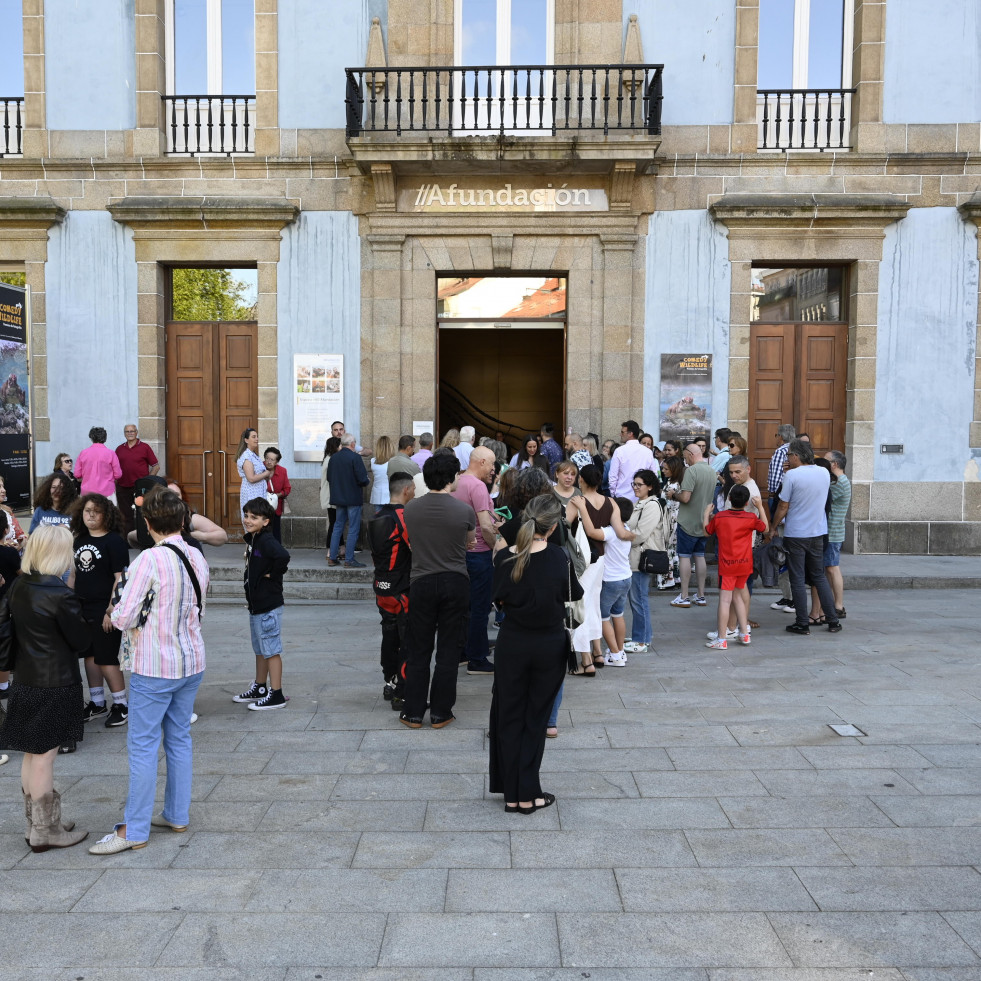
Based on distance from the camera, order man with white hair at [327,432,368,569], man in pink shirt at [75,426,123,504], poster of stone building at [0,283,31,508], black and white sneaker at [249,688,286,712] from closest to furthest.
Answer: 1. black and white sneaker at [249,688,286,712]
2. poster of stone building at [0,283,31,508]
3. man with white hair at [327,432,368,569]
4. man in pink shirt at [75,426,123,504]

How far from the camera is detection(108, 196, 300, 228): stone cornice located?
13.6m

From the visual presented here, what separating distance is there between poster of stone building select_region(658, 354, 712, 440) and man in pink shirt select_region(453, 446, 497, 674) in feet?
20.9

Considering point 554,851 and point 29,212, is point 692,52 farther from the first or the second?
point 554,851

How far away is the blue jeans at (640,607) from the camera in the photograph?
869 cm

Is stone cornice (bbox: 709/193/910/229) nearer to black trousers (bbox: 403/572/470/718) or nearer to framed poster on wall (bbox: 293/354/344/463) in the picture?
framed poster on wall (bbox: 293/354/344/463)

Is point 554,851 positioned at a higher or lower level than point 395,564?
lower

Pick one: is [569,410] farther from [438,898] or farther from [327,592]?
[438,898]

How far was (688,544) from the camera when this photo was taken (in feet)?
35.7

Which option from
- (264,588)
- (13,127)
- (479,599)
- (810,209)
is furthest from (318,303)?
(264,588)

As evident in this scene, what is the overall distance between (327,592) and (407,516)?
208 inches

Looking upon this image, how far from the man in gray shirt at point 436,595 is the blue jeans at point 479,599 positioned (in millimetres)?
1349

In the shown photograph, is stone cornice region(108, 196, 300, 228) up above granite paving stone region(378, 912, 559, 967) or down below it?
above

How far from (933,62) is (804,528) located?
8045 millimetres

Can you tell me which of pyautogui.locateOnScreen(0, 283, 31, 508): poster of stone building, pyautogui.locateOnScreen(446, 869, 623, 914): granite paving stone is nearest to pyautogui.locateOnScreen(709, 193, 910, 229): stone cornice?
pyautogui.locateOnScreen(0, 283, 31, 508): poster of stone building
